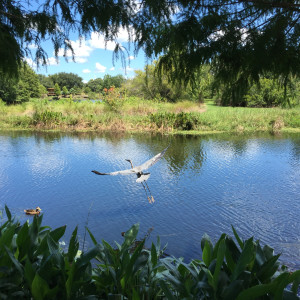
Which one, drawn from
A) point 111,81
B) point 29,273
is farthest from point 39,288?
point 111,81

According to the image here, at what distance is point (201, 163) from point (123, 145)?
3084mm

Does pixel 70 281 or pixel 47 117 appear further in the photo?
pixel 47 117

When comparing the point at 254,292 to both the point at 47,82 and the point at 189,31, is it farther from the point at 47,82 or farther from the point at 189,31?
the point at 47,82

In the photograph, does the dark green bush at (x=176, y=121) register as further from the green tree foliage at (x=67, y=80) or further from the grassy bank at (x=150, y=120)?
the green tree foliage at (x=67, y=80)

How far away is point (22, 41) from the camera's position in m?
2.18

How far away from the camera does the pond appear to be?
428cm

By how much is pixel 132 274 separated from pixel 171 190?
4618 millimetres


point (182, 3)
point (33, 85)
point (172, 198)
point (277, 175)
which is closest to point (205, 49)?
point (182, 3)

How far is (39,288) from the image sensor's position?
0.97 metres

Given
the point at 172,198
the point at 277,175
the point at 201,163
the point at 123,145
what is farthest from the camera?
the point at 123,145

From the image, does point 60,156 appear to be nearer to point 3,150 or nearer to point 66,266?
point 3,150

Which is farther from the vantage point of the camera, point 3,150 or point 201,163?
point 3,150

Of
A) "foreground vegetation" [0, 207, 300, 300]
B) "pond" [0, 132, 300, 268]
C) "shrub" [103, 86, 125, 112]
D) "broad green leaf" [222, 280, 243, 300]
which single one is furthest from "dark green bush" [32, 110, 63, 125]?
"broad green leaf" [222, 280, 243, 300]

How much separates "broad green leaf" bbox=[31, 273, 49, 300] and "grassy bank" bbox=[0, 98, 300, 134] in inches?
469
